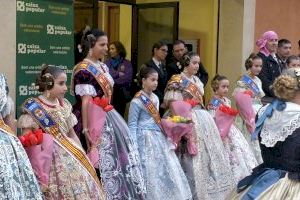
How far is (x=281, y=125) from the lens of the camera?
14.1 feet

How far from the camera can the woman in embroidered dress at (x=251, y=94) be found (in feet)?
25.3

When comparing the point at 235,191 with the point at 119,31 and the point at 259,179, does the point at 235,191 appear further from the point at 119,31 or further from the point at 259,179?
the point at 119,31

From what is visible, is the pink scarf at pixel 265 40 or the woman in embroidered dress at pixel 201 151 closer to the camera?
the woman in embroidered dress at pixel 201 151

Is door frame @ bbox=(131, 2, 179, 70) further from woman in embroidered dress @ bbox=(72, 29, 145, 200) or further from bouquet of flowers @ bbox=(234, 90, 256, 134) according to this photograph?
woman in embroidered dress @ bbox=(72, 29, 145, 200)

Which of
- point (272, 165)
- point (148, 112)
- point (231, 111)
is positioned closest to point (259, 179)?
point (272, 165)

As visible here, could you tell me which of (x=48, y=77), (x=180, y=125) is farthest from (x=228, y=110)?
(x=48, y=77)

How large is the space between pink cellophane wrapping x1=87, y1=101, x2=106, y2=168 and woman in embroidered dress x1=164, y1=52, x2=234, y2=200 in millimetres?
1439

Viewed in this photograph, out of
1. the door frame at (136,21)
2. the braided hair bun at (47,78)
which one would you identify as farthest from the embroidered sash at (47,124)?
the door frame at (136,21)

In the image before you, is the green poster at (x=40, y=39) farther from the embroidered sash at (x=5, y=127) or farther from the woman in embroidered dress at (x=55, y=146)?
the embroidered sash at (x=5, y=127)

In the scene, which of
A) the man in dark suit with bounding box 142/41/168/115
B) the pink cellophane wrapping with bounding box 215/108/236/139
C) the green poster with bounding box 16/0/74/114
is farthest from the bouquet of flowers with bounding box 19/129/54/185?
the man in dark suit with bounding box 142/41/168/115

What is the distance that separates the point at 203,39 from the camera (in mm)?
10578

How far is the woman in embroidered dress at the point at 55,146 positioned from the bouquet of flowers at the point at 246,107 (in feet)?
9.70

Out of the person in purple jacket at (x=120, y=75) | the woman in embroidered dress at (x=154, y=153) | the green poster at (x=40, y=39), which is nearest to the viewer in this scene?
the green poster at (x=40, y=39)

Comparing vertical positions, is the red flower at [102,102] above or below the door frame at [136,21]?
below
